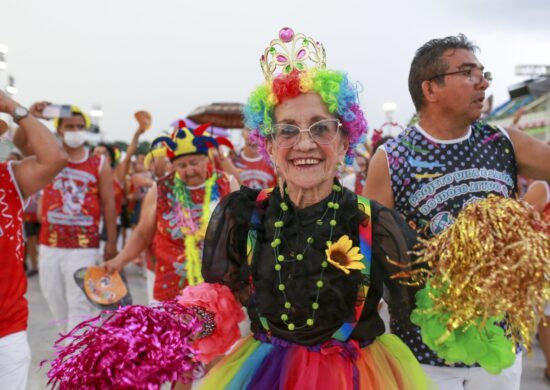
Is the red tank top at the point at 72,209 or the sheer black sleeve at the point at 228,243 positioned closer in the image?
the sheer black sleeve at the point at 228,243

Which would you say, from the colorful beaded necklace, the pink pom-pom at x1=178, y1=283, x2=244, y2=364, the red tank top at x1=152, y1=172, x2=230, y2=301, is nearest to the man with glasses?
the pink pom-pom at x1=178, y1=283, x2=244, y2=364

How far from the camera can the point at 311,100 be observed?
200 cm

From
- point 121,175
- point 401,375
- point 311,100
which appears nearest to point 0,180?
point 311,100

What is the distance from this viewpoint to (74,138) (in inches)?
198

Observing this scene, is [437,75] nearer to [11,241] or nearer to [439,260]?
[439,260]

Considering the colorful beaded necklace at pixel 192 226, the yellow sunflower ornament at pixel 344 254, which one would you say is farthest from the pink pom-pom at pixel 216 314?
the colorful beaded necklace at pixel 192 226

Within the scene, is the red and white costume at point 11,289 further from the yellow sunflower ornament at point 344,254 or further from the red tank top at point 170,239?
the yellow sunflower ornament at point 344,254

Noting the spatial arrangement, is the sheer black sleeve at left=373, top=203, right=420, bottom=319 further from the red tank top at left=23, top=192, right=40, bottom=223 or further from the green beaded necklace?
the red tank top at left=23, top=192, right=40, bottom=223

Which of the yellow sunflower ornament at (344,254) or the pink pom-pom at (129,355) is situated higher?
the yellow sunflower ornament at (344,254)

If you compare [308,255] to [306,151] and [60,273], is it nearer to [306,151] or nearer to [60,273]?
[306,151]

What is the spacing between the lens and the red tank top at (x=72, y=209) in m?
5.00

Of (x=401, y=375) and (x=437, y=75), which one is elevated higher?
(x=437, y=75)

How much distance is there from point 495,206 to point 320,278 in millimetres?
683

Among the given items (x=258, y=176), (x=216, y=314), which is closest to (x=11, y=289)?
(x=216, y=314)
